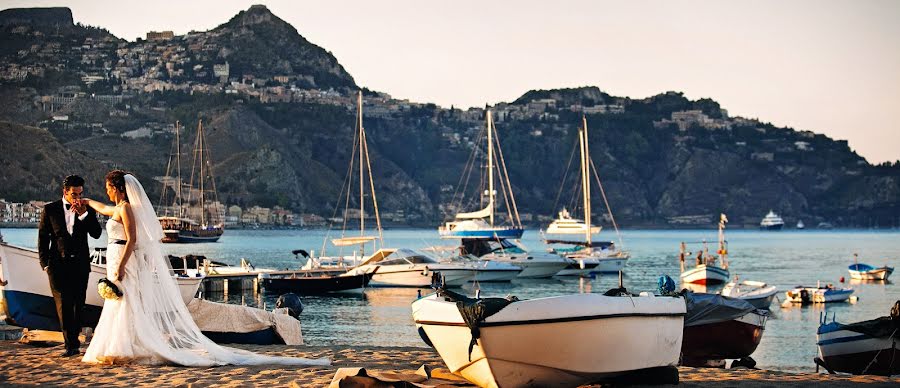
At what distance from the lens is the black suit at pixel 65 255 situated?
40.9 ft

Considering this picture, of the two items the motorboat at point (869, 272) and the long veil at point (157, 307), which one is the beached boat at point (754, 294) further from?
the long veil at point (157, 307)

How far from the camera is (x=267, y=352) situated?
1474 cm

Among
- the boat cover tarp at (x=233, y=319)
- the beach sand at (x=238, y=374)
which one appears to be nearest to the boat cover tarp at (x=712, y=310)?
the beach sand at (x=238, y=374)

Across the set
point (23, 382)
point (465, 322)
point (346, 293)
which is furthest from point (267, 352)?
point (346, 293)

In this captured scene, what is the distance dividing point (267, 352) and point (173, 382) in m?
3.54

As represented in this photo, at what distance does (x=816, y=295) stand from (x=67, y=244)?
3227 centimetres

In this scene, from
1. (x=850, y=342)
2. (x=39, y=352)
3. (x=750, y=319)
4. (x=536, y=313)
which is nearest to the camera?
(x=536, y=313)

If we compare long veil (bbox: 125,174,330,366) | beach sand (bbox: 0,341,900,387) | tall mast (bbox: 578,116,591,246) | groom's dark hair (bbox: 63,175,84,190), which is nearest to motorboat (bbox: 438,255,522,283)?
tall mast (bbox: 578,116,591,246)

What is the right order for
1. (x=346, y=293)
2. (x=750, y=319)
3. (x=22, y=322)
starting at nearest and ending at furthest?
(x=22, y=322) → (x=750, y=319) → (x=346, y=293)

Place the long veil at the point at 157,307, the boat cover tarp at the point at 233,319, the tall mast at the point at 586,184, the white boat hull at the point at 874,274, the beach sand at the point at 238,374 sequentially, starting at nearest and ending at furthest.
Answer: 1. the beach sand at the point at 238,374
2. the long veil at the point at 157,307
3. the boat cover tarp at the point at 233,319
4. the white boat hull at the point at 874,274
5. the tall mast at the point at 586,184

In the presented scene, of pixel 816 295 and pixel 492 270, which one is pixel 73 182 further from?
pixel 492 270

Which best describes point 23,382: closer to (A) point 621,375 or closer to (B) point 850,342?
(A) point 621,375

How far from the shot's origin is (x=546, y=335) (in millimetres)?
10719

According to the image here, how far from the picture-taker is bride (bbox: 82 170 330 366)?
39.4 ft
